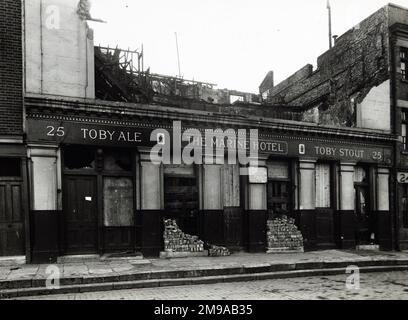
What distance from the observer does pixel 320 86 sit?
2012 cm

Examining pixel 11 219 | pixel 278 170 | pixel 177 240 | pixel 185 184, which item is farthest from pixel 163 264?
pixel 278 170

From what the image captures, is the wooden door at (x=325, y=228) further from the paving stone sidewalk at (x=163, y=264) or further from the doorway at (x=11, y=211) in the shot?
the doorway at (x=11, y=211)

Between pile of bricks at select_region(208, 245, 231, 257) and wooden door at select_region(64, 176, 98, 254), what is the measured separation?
357 centimetres

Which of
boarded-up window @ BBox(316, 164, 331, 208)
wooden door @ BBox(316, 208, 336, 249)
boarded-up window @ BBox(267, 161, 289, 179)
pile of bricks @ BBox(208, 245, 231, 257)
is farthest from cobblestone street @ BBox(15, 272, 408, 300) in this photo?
boarded-up window @ BBox(316, 164, 331, 208)

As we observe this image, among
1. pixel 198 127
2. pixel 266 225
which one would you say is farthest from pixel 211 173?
pixel 266 225

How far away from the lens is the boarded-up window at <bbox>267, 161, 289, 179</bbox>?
1459 centimetres

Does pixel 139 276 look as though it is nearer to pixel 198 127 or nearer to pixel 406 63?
pixel 198 127

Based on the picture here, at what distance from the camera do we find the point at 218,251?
42.4 ft

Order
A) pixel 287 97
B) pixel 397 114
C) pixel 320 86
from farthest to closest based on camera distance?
pixel 287 97 → pixel 320 86 → pixel 397 114

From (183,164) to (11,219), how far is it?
17.5 ft

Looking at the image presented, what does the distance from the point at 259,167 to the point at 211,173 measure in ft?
6.14

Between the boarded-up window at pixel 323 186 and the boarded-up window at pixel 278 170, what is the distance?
1.43m

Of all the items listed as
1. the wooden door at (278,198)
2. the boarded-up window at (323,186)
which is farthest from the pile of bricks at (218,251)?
the boarded-up window at (323,186)

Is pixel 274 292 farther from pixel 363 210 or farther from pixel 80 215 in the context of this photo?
pixel 363 210
